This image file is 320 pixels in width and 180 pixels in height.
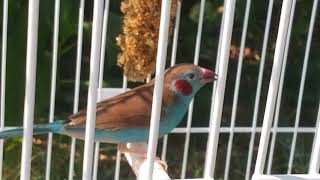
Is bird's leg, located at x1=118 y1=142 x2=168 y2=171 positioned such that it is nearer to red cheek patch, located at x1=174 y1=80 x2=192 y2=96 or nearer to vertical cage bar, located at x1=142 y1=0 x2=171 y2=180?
red cheek patch, located at x1=174 y1=80 x2=192 y2=96

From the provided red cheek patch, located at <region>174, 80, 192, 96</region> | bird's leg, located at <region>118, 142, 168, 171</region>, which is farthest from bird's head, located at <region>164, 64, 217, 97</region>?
bird's leg, located at <region>118, 142, 168, 171</region>

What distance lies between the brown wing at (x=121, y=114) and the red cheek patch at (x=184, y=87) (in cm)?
6

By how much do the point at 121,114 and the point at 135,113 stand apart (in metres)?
0.02

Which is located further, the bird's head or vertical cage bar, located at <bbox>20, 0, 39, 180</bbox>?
the bird's head

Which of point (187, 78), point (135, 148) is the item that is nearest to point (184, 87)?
point (187, 78)

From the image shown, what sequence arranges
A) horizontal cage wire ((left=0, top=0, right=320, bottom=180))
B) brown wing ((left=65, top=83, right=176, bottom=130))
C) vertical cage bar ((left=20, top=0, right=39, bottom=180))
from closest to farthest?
vertical cage bar ((left=20, top=0, right=39, bottom=180)) → brown wing ((left=65, top=83, right=176, bottom=130)) → horizontal cage wire ((left=0, top=0, right=320, bottom=180))

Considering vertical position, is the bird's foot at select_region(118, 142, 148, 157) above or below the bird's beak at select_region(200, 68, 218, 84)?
below

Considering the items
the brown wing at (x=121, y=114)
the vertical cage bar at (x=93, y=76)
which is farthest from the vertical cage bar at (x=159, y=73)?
the brown wing at (x=121, y=114)

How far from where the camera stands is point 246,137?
1640 mm

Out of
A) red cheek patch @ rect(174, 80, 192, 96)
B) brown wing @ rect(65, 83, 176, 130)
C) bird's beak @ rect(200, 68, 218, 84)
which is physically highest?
bird's beak @ rect(200, 68, 218, 84)

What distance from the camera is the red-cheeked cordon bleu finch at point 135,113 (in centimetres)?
96

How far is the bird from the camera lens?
37.7 inches

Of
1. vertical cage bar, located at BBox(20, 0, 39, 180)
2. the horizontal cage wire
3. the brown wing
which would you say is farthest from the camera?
the horizontal cage wire

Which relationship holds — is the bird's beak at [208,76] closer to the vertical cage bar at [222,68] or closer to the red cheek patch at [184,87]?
the red cheek patch at [184,87]
